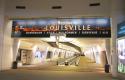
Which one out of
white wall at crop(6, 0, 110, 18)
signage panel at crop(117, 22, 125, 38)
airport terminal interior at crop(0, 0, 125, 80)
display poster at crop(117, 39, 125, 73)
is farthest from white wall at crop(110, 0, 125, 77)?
white wall at crop(6, 0, 110, 18)

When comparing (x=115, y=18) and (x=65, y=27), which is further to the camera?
(x=65, y=27)

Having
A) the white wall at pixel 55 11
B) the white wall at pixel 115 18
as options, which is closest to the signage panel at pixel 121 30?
the white wall at pixel 115 18

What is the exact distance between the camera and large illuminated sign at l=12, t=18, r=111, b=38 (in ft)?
59.8

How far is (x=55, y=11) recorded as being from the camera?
17.3m

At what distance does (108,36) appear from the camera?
17.9m

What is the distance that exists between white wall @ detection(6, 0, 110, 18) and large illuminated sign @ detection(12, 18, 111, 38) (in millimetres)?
1620

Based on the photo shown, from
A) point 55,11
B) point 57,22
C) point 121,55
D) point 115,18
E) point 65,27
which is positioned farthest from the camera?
point 57,22

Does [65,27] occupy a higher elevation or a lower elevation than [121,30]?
higher

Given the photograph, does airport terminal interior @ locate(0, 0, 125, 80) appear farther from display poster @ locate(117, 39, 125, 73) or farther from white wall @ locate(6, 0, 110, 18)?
display poster @ locate(117, 39, 125, 73)

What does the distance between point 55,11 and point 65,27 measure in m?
1.99

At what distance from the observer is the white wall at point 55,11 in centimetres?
1675

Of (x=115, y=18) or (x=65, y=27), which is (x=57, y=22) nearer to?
(x=65, y=27)

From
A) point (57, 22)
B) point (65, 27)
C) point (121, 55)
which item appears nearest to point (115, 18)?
point (121, 55)

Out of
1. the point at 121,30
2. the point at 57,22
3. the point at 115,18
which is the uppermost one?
the point at 57,22
